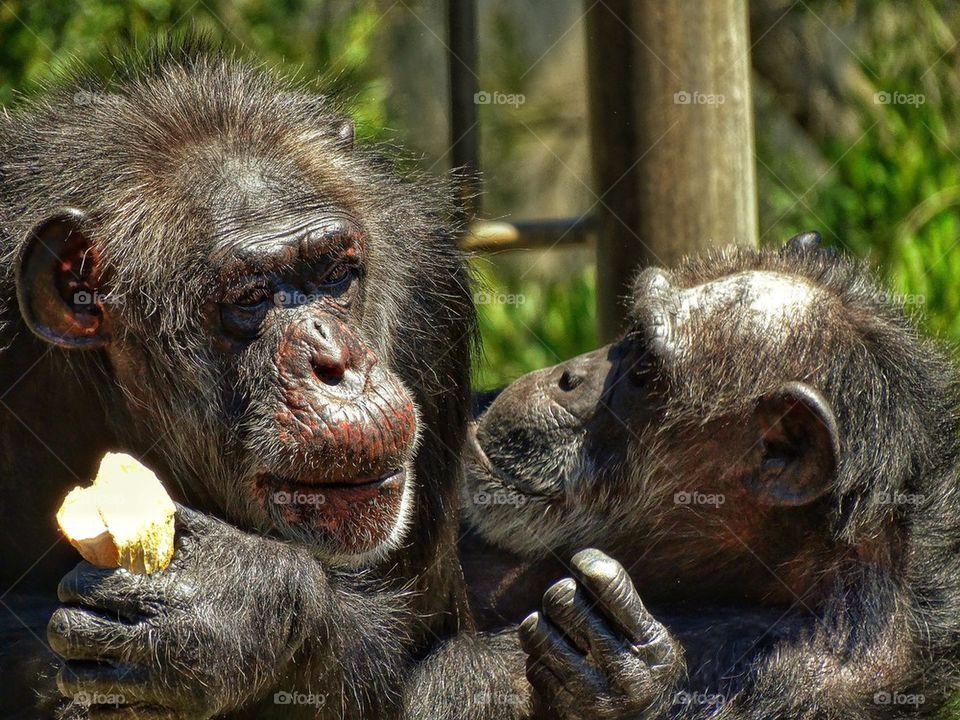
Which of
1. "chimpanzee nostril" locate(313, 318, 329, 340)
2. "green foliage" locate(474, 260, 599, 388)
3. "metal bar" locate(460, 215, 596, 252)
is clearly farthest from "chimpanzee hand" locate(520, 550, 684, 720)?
Answer: "green foliage" locate(474, 260, 599, 388)

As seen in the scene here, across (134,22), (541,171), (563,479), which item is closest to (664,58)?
(563,479)

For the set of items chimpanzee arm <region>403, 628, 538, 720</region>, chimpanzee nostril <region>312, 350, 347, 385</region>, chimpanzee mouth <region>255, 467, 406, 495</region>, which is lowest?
chimpanzee arm <region>403, 628, 538, 720</region>

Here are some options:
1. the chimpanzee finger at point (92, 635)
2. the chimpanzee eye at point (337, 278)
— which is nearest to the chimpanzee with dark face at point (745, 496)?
the chimpanzee eye at point (337, 278)

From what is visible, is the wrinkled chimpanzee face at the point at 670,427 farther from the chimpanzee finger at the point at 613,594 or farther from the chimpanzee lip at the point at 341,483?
the chimpanzee lip at the point at 341,483

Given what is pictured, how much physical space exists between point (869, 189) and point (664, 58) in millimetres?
4616

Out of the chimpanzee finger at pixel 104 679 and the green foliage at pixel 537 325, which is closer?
the chimpanzee finger at pixel 104 679

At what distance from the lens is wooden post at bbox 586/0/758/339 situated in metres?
5.38

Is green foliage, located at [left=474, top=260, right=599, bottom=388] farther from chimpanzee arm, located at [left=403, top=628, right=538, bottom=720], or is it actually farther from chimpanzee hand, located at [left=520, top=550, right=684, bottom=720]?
chimpanzee hand, located at [left=520, top=550, right=684, bottom=720]

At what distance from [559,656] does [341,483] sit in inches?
33.3

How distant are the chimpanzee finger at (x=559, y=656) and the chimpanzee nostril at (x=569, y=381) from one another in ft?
3.21

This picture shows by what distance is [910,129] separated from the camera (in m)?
9.48

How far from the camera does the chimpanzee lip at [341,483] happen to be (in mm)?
3686

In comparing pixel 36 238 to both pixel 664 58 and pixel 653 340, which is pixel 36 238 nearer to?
pixel 653 340

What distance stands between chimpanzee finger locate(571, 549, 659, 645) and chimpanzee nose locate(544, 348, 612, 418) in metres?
0.84
